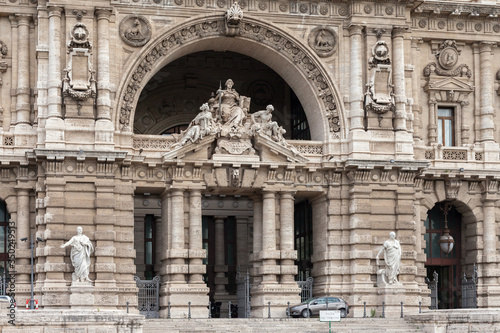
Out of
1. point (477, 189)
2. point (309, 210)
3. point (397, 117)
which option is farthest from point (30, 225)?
point (477, 189)

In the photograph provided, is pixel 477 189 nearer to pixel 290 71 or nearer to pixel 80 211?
pixel 290 71

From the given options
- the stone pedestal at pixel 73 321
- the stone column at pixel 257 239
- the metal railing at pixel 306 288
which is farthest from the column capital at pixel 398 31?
the stone pedestal at pixel 73 321

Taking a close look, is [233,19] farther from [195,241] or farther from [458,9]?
[458,9]

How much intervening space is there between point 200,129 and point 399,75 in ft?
29.3

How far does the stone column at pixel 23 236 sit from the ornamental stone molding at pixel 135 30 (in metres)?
7.39

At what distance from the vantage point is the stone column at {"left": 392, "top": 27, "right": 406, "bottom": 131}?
152 ft

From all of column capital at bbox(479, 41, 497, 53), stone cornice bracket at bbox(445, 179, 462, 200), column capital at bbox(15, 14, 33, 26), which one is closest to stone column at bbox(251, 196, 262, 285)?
stone cornice bracket at bbox(445, 179, 462, 200)

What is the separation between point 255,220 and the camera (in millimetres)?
46219

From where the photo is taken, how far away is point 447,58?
48938mm

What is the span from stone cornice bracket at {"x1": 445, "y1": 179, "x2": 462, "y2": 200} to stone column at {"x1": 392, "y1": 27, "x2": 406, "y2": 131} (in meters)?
3.92

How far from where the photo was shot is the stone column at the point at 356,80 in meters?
45.9

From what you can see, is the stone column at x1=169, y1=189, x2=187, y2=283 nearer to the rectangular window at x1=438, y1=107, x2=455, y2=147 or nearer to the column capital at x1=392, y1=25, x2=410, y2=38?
the column capital at x1=392, y1=25, x2=410, y2=38

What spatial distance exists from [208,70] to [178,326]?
16.6m

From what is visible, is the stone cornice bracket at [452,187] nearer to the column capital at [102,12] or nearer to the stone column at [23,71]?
the column capital at [102,12]
